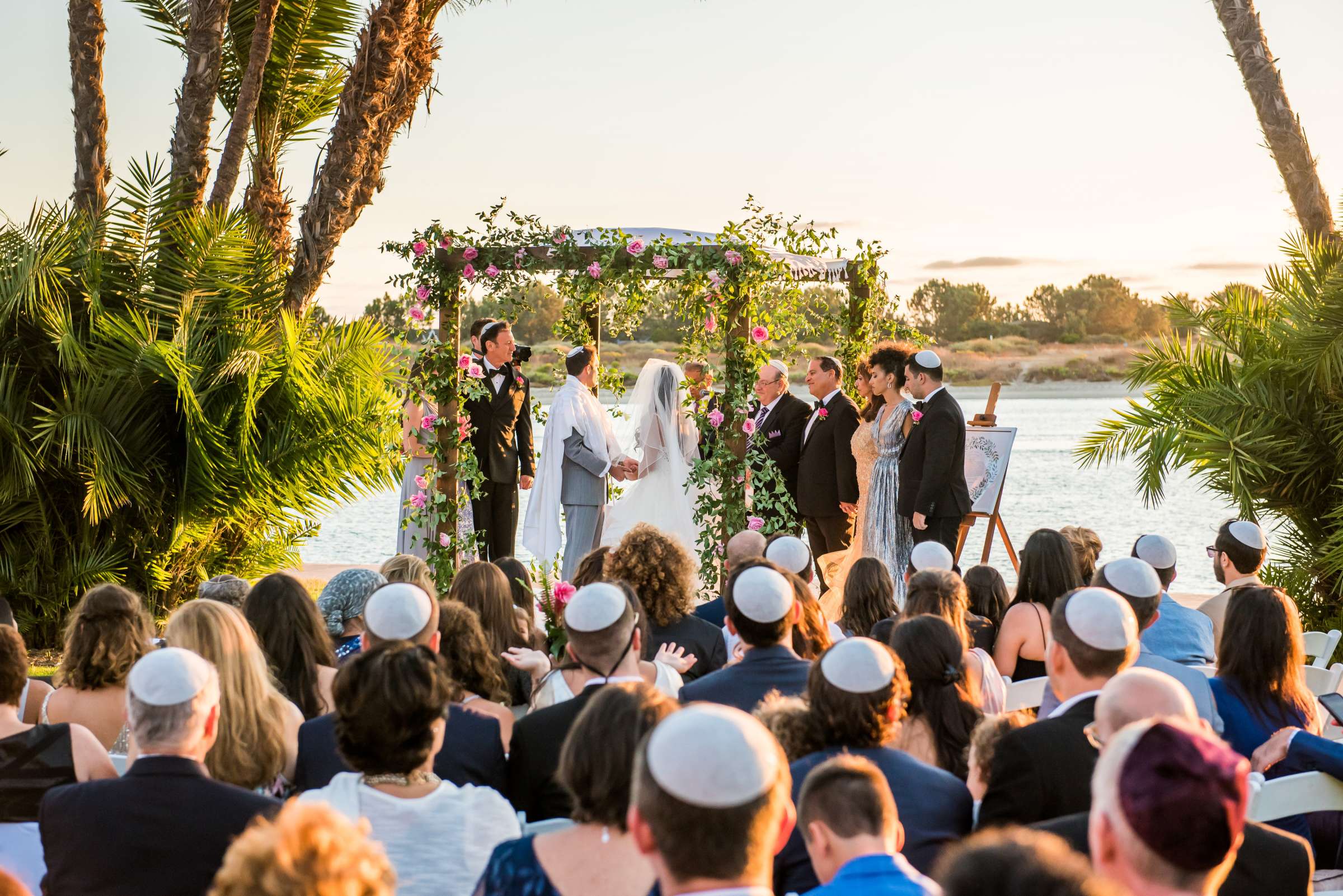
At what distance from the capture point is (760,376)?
28.8ft

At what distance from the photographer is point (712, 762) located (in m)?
1.60

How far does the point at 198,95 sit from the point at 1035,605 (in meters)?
7.91

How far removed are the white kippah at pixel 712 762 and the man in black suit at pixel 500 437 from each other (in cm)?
683

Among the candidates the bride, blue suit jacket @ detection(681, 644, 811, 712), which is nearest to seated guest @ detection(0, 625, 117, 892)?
blue suit jacket @ detection(681, 644, 811, 712)

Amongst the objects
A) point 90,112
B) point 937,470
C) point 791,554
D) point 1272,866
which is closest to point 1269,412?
point 937,470

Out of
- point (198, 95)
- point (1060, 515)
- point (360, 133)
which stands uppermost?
point (198, 95)

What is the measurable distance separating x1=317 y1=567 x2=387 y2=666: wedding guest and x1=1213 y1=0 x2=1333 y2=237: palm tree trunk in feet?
23.7

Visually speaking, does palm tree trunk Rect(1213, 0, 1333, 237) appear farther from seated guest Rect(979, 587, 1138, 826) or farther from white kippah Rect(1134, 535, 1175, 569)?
seated guest Rect(979, 587, 1138, 826)

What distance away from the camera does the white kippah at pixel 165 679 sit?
8.21 feet

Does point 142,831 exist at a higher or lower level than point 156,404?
lower

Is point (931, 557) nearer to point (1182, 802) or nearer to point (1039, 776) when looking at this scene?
point (1039, 776)

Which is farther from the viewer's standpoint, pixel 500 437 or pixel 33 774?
pixel 500 437

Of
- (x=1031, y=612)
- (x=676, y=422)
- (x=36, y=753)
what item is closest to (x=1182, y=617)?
(x=1031, y=612)

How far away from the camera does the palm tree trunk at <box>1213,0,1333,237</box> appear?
863 cm
